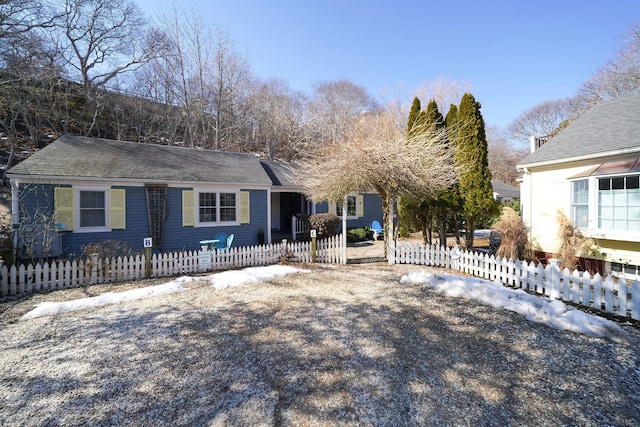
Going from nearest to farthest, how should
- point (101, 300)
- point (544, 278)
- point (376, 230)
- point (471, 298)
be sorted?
point (471, 298), point (101, 300), point (544, 278), point (376, 230)

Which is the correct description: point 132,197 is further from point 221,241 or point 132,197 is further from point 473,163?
point 473,163

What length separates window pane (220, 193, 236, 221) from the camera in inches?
466

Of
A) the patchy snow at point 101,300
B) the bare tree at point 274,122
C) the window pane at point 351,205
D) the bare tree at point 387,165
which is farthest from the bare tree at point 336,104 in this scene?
the patchy snow at point 101,300

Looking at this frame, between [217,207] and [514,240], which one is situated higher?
[217,207]

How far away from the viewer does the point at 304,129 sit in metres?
28.1

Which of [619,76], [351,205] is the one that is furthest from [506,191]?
[351,205]

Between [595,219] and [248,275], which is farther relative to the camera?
[595,219]

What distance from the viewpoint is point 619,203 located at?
761 cm

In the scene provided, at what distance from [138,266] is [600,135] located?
1390 centimetres

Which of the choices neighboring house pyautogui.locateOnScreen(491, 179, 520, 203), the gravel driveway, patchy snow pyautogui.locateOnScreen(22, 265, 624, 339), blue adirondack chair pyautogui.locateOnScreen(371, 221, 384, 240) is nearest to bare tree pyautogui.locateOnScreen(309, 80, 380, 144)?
blue adirondack chair pyautogui.locateOnScreen(371, 221, 384, 240)

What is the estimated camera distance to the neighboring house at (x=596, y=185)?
24.4ft

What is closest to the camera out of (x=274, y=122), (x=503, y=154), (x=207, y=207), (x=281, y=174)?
(x=207, y=207)

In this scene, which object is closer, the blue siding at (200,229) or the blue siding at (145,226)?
the blue siding at (145,226)

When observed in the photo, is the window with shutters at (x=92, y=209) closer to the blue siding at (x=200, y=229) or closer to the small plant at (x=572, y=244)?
the blue siding at (x=200, y=229)
